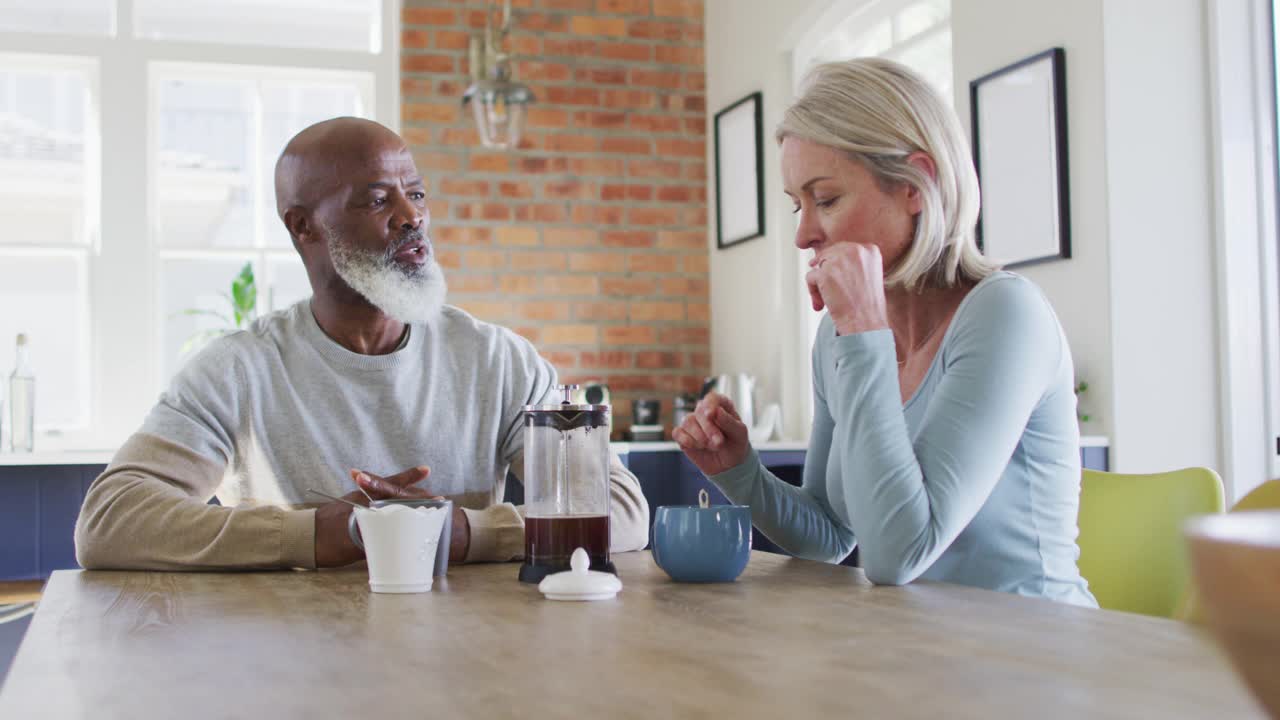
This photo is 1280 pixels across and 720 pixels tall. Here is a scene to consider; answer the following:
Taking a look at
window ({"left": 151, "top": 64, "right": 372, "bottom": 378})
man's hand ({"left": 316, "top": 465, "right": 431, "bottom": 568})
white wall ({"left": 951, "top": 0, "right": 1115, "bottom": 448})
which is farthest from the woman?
window ({"left": 151, "top": 64, "right": 372, "bottom": 378})

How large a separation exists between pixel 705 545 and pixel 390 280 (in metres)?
0.81

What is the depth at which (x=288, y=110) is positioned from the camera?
4902 millimetres

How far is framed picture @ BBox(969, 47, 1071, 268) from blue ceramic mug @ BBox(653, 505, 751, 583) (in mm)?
2170

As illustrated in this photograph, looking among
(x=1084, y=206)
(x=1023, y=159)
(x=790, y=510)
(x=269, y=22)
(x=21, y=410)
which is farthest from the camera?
(x=269, y=22)

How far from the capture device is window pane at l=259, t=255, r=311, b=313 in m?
4.81

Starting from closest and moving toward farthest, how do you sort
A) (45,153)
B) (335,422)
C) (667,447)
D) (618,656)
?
(618,656), (335,422), (667,447), (45,153)

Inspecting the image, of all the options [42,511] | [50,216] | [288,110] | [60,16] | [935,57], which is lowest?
[42,511]

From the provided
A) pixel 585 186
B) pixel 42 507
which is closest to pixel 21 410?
pixel 42 507

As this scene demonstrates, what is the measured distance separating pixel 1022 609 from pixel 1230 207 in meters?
2.43

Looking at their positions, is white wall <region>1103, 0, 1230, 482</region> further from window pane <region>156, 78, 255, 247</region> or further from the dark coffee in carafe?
window pane <region>156, 78, 255, 247</region>

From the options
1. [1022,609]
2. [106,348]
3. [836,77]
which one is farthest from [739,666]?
[106,348]

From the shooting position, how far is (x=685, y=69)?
520cm

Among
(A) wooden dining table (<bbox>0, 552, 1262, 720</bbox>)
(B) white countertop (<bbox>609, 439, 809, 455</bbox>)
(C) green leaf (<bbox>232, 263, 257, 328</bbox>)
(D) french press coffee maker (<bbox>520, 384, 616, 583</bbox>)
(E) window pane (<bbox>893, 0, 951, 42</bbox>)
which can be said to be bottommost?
(B) white countertop (<bbox>609, 439, 809, 455</bbox>)

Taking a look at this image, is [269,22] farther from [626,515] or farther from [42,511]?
[626,515]
